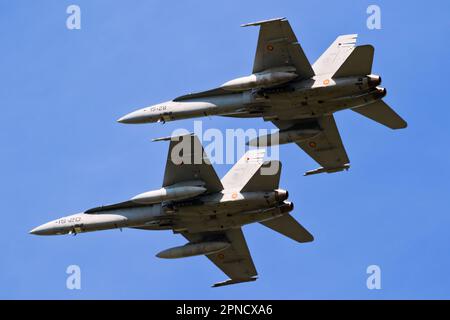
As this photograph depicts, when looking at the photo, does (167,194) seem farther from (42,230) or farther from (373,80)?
(373,80)

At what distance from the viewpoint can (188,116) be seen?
67.1 metres

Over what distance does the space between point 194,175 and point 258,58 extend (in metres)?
6.46

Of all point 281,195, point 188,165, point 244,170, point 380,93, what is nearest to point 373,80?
point 380,93

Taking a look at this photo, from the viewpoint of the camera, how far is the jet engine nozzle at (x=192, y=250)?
66.4 metres

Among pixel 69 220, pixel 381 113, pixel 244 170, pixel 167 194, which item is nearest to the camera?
pixel 167 194

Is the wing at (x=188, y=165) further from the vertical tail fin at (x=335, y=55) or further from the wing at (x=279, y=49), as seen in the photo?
the vertical tail fin at (x=335, y=55)

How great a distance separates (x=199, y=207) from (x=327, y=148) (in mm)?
9404

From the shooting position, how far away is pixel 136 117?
221ft

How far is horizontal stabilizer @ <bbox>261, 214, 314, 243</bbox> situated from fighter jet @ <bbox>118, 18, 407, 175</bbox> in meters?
3.97

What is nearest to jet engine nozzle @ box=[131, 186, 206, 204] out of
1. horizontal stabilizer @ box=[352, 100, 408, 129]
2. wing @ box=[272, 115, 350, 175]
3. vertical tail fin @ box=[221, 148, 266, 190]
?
vertical tail fin @ box=[221, 148, 266, 190]

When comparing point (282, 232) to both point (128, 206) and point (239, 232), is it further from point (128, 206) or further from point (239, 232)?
point (128, 206)

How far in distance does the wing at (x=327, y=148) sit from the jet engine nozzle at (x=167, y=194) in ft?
30.2

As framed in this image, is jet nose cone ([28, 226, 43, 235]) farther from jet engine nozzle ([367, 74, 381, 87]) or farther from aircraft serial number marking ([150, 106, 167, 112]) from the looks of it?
jet engine nozzle ([367, 74, 381, 87])

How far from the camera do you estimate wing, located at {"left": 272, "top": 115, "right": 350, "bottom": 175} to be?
69312 mm
